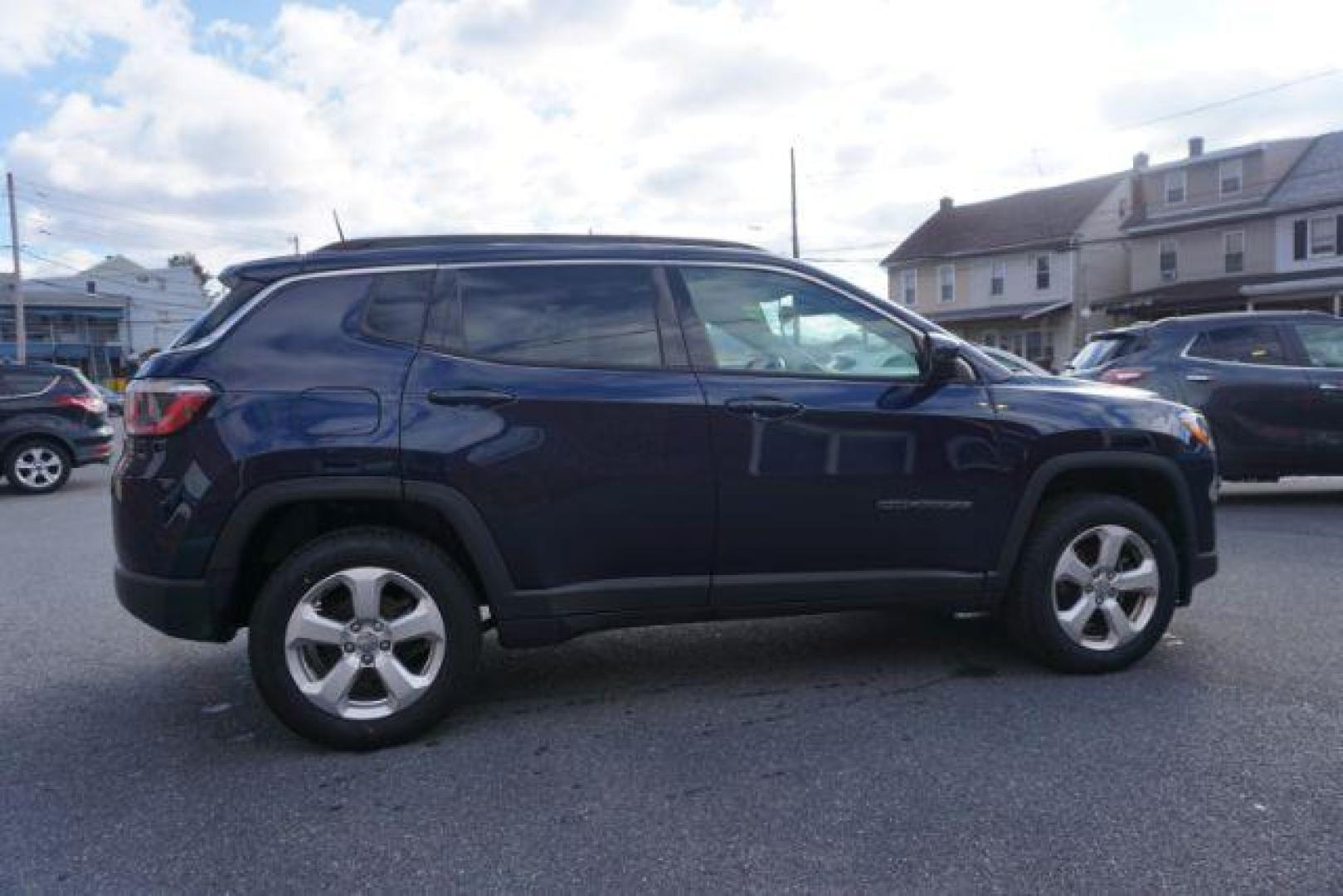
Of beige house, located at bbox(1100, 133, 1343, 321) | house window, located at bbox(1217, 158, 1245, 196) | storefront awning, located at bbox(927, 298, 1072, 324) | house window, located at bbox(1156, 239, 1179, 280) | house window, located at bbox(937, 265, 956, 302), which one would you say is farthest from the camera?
house window, located at bbox(937, 265, 956, 302)

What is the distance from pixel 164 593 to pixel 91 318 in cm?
6819

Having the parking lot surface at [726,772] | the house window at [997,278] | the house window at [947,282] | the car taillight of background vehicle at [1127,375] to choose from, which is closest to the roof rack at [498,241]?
the parking lot surface at [726,772]

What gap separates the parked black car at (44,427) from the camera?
484 inches

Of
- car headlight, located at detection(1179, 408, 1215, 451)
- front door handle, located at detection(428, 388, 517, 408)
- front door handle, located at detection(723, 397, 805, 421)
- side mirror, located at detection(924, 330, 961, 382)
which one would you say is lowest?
car headlight, located at detection(1179, 408, 1215, 451)

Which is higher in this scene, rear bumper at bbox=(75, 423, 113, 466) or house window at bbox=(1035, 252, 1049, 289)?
house window at bbox=(1035, 252, 1049, 289)

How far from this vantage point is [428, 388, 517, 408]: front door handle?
12.1ft

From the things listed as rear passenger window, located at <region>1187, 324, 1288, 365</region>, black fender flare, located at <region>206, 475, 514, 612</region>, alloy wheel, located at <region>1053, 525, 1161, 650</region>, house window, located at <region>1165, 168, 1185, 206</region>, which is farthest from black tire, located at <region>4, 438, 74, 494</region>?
house window, located at <region>1165, 168, 1185, 206</region>

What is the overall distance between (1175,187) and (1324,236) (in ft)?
19.9

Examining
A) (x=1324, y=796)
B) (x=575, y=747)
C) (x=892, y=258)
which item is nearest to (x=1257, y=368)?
(x=1324, y=796)

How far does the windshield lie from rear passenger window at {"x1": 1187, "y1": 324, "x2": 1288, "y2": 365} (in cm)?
58

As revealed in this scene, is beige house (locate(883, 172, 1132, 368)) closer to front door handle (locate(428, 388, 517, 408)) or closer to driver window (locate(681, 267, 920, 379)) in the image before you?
driver window (locate(681, 267, 920, 379))

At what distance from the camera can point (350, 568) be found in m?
3.60

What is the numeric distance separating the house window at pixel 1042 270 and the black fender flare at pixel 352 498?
128 feet

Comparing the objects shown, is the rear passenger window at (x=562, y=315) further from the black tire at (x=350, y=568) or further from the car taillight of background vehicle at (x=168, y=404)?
the car taillight of background vehicle at (x=168, y=404)
